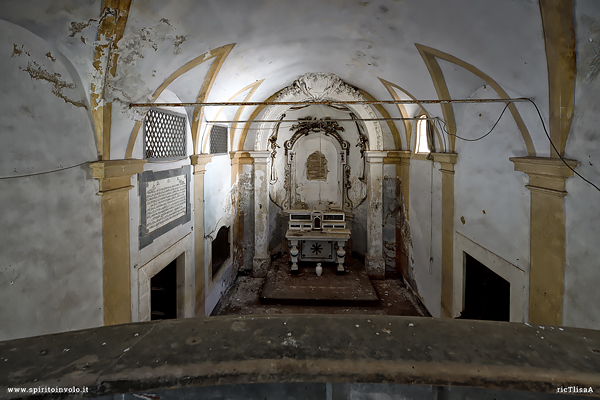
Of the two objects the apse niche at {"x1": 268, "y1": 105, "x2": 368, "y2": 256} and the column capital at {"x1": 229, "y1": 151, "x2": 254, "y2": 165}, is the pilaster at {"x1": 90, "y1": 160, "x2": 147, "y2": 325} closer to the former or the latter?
the column capital at {"x1": 229, "y1": 151, "x2": 254, "y2": 165}

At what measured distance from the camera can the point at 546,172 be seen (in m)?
3.45

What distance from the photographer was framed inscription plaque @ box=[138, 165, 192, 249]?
462cm

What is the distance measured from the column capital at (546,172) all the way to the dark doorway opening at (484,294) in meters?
1.67

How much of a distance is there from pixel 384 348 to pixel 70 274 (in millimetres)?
3161

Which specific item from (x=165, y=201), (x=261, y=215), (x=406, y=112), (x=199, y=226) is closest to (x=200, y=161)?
(x=199, y=226)

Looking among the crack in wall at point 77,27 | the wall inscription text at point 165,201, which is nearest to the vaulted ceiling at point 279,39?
the crack in wall at point 77,27

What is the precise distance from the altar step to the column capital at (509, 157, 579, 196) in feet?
15.9

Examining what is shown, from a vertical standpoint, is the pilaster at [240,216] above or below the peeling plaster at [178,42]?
below

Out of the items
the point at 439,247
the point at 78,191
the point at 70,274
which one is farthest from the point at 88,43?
the point at 439,247

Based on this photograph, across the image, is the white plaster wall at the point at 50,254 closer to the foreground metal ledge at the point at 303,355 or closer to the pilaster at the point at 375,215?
the foreground metal ledge at the point at 303,355

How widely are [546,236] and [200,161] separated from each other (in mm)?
5462

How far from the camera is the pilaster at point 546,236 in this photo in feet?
10.9

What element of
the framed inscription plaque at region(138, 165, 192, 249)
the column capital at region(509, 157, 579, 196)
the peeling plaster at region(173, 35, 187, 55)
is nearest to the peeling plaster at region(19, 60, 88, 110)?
the peeling plaster at region(173, 35, 187, 55)

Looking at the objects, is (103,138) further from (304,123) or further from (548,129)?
(304,123)
